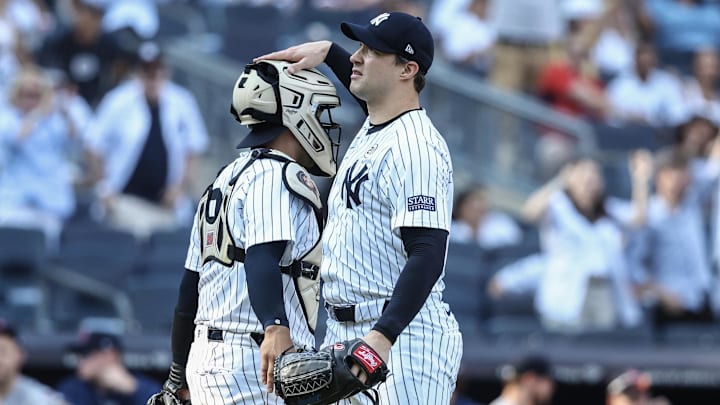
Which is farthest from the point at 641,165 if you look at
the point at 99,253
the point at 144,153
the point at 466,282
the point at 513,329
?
the point at 99,253

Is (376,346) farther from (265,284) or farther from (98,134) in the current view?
(98,134)

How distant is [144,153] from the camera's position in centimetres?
927

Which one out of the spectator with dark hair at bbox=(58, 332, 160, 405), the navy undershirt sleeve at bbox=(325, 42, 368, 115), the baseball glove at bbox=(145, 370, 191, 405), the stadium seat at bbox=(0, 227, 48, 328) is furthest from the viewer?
the stadium seat at bbox=(0, 227, 48, 328)

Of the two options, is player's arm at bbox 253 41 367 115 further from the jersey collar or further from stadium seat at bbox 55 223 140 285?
stadium seat at bbox 55 223 140 285

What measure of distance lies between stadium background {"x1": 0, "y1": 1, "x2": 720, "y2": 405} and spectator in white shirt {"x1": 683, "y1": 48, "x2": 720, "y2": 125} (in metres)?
0.98

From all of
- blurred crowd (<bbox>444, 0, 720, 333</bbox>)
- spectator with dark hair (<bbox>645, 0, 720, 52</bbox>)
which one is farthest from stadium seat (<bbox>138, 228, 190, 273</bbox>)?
spectator with dark hair (<bbox>645, 0, 720, 52</bbox>)

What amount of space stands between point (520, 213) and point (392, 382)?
6250mm

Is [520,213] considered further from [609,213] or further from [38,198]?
[38,198]

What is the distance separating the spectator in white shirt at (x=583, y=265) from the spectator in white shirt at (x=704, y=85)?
10.9 ft

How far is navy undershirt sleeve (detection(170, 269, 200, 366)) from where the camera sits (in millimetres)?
4246

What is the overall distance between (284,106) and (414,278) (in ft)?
2.23

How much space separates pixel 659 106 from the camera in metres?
11.4

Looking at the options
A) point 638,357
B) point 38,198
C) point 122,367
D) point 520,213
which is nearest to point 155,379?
point 122,367

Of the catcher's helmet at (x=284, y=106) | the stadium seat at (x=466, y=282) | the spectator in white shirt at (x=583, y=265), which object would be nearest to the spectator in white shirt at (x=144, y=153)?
the stadium seat at (x=466, y=282)
